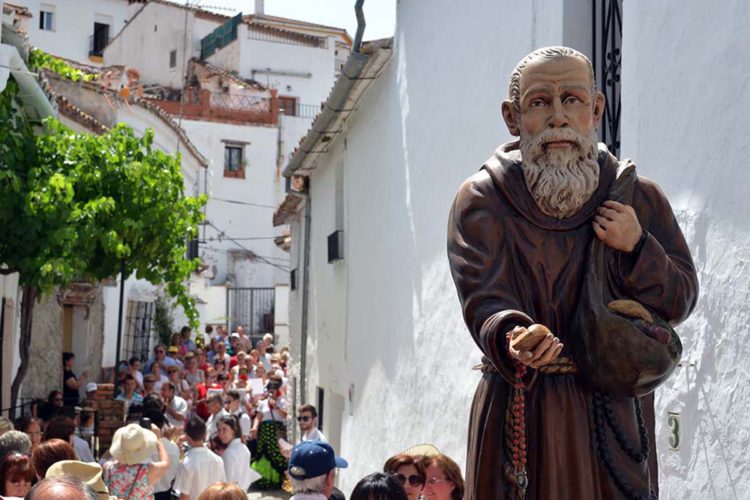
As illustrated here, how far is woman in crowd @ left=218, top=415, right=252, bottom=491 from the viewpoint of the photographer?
31.9ft

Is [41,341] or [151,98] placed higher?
[151,98]

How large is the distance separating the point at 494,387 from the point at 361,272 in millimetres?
10024

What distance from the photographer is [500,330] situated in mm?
3301

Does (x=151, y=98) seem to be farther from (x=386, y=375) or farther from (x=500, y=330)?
(x=500, y=330)

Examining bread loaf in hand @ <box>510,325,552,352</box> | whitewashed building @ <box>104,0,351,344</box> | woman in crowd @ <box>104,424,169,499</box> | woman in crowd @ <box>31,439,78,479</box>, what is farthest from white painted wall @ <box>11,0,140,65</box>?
bread loaf in hand @ <box>510,325,552,352</box>

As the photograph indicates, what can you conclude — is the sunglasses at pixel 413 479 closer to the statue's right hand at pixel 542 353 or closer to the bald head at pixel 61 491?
the bald head at pixel 61 491

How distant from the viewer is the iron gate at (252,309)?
39562 mm

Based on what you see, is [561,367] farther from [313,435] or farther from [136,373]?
[136,373]

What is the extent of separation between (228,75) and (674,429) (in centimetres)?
3625

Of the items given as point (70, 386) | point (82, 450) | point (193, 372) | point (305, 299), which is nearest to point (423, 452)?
point (82, 450)

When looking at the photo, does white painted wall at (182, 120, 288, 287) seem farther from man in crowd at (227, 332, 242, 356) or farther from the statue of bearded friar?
the statue of bearded friar

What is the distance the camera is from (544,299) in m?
3.52

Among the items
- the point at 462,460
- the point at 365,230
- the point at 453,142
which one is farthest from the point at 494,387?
the point at 365,230

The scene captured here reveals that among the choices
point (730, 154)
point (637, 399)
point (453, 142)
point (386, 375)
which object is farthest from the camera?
point (386, 375)
